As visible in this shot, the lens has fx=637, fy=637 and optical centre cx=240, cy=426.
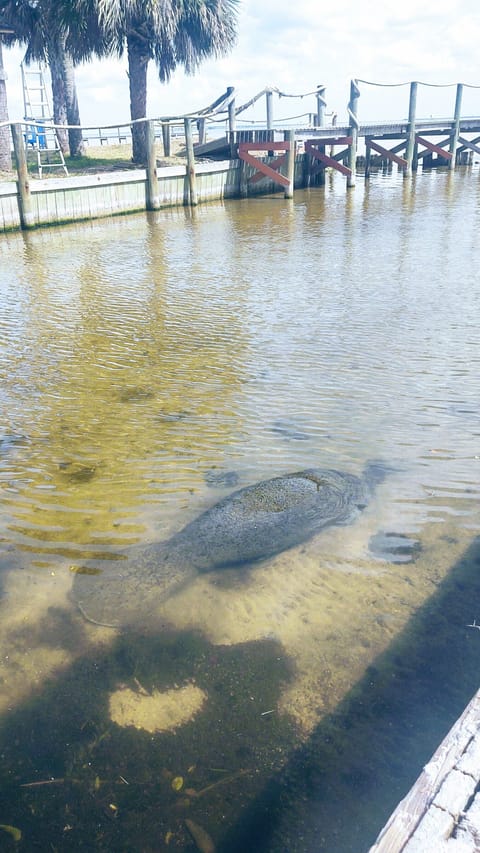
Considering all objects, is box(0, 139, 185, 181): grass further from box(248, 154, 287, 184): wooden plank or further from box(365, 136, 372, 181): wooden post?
box(365, 136, 372, 181): wooden post

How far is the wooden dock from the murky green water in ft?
2.11

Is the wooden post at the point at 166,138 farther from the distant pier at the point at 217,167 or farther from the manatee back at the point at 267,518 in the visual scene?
the manatee back at the point at 267,518

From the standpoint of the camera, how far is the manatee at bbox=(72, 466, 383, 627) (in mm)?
3346

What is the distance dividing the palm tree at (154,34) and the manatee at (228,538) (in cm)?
1693

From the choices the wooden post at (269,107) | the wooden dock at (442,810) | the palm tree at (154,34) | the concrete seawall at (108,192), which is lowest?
the wooden dock at (442,810)

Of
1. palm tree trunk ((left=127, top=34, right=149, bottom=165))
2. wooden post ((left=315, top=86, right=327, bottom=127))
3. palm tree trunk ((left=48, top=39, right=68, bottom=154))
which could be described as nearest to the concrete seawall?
palm tree trunk ((left=127, top=34, right=149, bottom=165))

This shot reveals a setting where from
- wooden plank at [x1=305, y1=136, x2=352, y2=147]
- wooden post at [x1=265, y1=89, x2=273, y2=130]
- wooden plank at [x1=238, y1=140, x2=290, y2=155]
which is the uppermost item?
wooden post at [x1=265, y1=89, x2=273, y2=130]

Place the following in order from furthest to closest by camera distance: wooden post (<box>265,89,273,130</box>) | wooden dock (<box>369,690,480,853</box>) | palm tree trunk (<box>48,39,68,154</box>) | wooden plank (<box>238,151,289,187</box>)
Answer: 1. wooden post (<box>265,89,273,130</box>)
2. palm tree trunk (<box>48,39,68,154</box>)
3. wooden plank (<box>238,151,289,187</box>)
4. wooden dock (<box>369,690,480,853</box>)

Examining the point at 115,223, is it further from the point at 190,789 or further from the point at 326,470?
the point at 190,789

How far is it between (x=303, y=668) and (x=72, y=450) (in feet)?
8.87

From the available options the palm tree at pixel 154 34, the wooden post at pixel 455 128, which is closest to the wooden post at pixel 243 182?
the palm tree at pixel 154 34

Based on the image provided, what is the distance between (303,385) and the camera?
19.8ft

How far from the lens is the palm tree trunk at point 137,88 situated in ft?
75.5

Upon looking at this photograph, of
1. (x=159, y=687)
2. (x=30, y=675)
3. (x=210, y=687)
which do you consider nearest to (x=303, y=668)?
(x=210, y=687)
